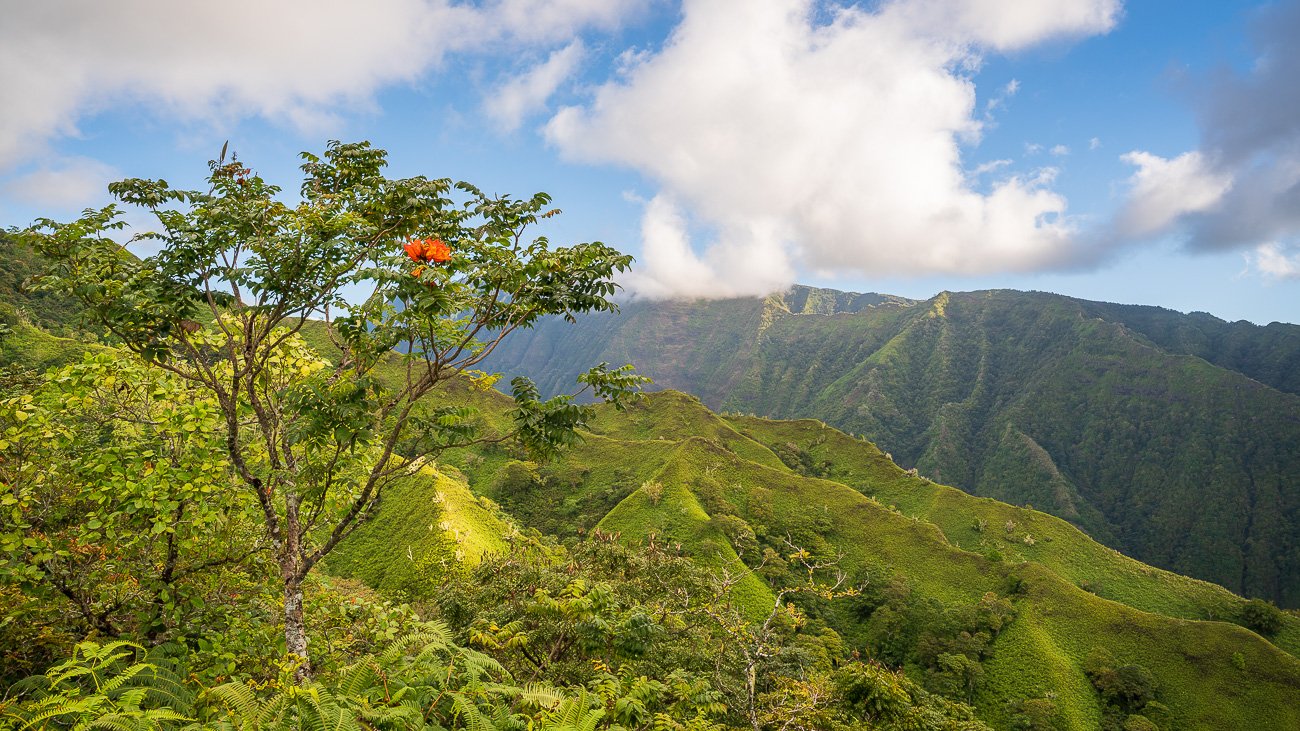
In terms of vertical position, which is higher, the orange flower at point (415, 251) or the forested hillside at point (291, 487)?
the orange flower at point (415, 251)

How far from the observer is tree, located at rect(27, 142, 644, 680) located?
21.1ft

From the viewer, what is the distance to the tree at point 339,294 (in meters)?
6.42

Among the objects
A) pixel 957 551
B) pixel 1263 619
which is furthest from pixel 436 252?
pixel 1263 619

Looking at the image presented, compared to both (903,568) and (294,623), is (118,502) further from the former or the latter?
(903,568)

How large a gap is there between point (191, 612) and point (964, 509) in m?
90.6

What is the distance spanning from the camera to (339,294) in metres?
7.25

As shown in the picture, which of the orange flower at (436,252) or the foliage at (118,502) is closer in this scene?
the orange flower at (436,252)

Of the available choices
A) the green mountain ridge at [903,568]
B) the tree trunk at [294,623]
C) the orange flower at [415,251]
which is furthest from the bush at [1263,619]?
the orange flower at [415,251]

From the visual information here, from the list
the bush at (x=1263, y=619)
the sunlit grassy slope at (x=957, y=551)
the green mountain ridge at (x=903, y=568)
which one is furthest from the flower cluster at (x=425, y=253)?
the bush at (x=1263, y=619)

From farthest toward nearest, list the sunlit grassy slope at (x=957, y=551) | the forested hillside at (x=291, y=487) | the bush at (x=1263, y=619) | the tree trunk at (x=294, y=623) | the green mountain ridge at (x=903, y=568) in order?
1. the bush at (x=1263, y=619)
2. the sunlit grassy slope at (x=957, y=551)
3. the green mountain ridge at (x=903, y=568)
4. the tree trunk at (x=294, y=623)
5. the forested hillside at (x=291, y=487)

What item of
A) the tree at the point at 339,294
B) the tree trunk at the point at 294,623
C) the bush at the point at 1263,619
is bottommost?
the bush at the point at 1263,619

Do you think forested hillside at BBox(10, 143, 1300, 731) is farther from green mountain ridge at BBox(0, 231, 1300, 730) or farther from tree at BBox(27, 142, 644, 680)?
green mountain ridge at BBox(0, 231, 1300, 730)

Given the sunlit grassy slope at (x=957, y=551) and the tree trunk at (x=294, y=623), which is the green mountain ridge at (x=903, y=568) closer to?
the sunlit grassy slope at (x=957, y=551)

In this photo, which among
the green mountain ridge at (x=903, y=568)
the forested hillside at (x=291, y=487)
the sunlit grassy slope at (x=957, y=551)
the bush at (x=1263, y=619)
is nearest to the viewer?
the forested hillside at (x=291, y=487)
